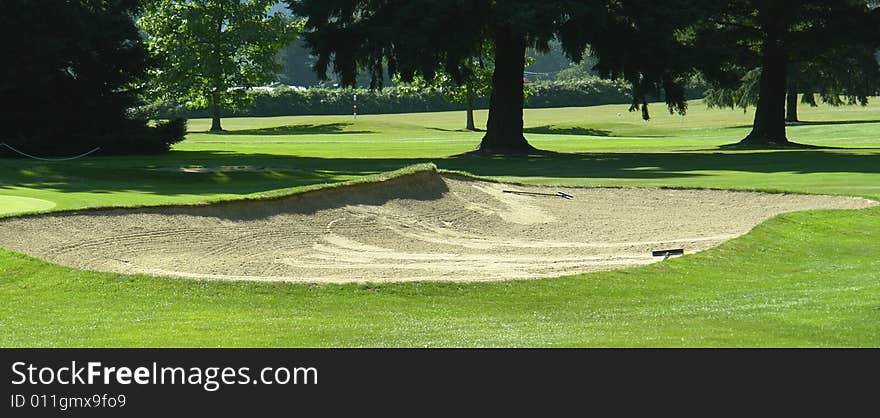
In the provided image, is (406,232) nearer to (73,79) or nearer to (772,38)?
(73,79)

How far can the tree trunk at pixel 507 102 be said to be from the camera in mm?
42541

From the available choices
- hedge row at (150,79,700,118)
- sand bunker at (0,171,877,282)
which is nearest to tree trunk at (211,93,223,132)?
hedge row at (150,79,700,118)

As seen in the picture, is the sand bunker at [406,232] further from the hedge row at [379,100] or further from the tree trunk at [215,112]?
the hedge row at [379,100]

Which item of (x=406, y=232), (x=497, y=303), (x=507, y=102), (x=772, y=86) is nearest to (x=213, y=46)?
(x=507, y=102)

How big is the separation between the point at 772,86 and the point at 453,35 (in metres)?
14.0

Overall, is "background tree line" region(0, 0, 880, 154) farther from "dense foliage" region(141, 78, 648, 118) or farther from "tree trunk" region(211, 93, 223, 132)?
"dense foliage" region(141, 78, 648, 118)

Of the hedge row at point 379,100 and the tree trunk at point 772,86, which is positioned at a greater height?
the tree trunk at point 772,86

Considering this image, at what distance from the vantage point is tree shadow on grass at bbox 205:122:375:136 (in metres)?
76.2

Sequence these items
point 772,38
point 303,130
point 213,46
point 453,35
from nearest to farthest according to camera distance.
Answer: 1. point 453,35
2. point 772,38
3. point 213,46
4. point 303,130

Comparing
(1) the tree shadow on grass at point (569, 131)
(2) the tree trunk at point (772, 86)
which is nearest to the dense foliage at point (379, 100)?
(1) the tree shadow on grass at point (569, 131)

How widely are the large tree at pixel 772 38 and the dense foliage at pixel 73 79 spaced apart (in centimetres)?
1806

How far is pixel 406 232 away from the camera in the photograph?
19797 millimetres

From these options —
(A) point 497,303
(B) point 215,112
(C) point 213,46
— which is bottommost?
(B) point 215,112
